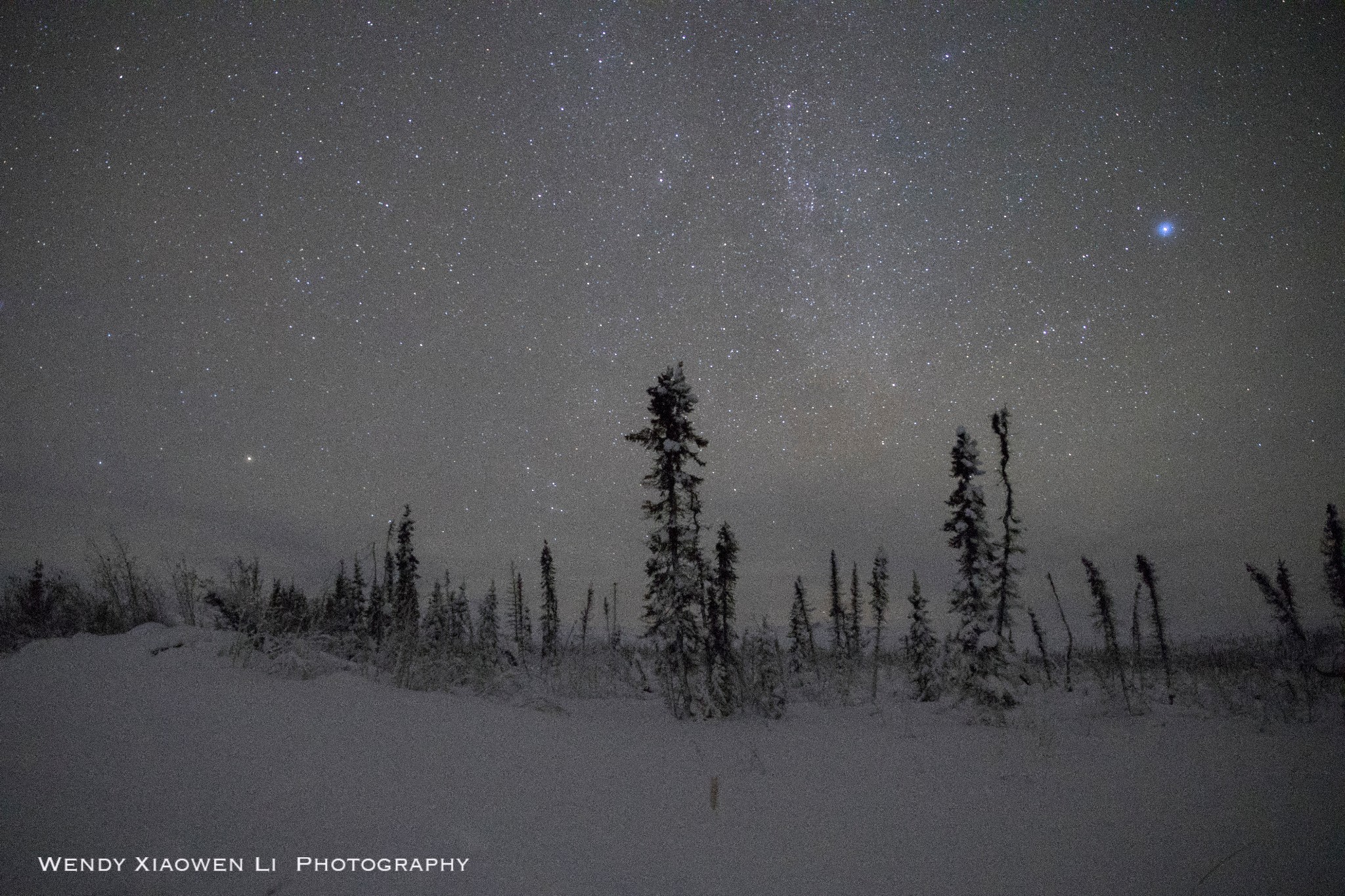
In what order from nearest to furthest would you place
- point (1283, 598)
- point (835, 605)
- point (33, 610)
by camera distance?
point (33, 610), point (1283, 598), point (835, 605)

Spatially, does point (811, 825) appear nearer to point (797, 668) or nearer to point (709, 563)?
point (709, 563)

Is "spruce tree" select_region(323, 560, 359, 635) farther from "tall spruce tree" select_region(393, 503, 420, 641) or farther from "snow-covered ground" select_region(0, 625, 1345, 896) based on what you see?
"snow-covered ground" select_region(0, 625, 1345, 896)

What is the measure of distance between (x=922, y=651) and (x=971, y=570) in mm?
7076

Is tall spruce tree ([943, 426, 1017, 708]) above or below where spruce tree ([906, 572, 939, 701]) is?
above

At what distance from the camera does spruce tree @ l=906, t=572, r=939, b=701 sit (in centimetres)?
2156

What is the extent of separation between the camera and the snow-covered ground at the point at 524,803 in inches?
99.3

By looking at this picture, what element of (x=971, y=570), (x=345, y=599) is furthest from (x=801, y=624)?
(x=345, y=599)

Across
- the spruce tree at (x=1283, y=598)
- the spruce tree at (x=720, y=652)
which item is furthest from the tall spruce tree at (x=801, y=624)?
the spruce tree at (x=1283, y=598)

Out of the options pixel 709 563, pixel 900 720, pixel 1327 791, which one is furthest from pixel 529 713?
pixel 709 563

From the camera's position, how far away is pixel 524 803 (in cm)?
347

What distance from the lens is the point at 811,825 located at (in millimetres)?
3812

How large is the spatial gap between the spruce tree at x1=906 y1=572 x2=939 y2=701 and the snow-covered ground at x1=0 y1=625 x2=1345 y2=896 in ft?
53.9

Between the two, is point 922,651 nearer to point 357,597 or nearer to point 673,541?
point 673,541

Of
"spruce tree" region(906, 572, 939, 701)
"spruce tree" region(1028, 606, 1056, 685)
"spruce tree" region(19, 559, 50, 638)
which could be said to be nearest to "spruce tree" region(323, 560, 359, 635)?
"spruce tree" region(19, 559, 50, 638)
